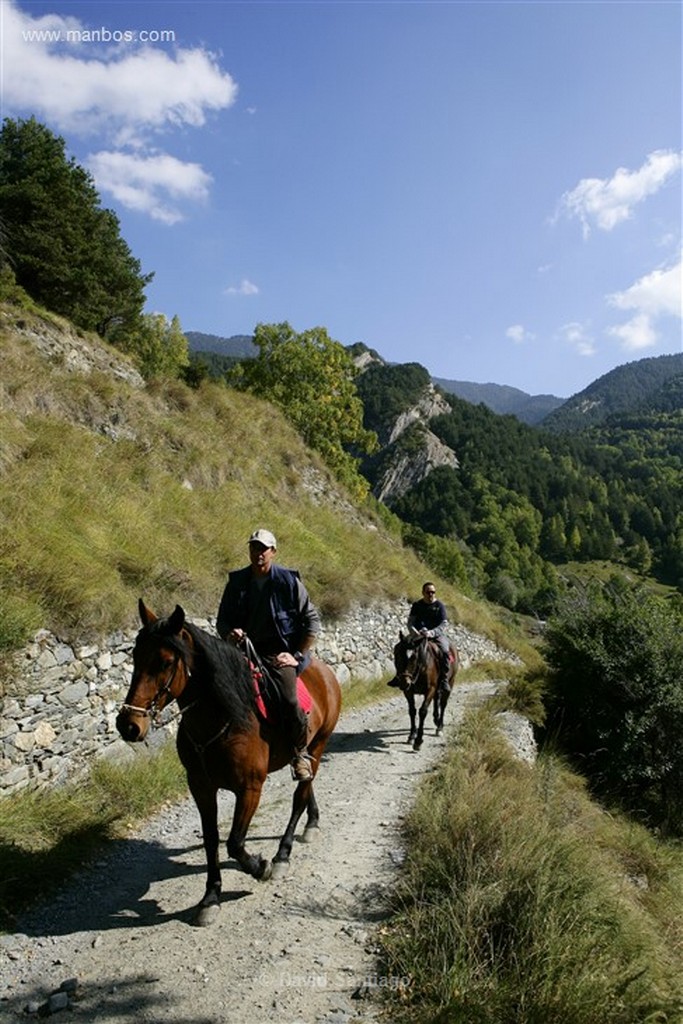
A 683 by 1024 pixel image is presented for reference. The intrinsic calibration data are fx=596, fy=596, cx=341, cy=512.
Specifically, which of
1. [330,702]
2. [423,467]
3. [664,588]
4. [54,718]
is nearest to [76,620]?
[54,718]

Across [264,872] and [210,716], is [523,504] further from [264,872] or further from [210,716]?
[210,716]

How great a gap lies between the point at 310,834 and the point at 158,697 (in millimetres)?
3274

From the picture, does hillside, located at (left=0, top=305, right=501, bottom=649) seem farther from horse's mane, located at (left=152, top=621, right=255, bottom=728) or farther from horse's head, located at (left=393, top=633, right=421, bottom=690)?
horse's head, located at (left=393, top=633, right=421, bottom=690)

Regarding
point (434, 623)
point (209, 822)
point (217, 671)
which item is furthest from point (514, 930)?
point (434, 623)

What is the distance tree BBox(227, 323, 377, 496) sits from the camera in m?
39.2

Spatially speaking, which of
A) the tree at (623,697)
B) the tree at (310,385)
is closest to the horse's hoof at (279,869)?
the tree at (623,697)

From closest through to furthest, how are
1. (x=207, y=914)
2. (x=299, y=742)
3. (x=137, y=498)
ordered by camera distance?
(x=207, y=914) < (x=299, y=742) < (x=137, y=498)

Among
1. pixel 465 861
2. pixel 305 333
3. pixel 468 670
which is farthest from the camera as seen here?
pixel 305 333

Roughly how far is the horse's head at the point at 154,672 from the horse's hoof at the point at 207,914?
166 centimetres

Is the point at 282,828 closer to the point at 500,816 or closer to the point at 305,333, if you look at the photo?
the point at 500,816

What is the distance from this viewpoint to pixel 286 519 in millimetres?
20312

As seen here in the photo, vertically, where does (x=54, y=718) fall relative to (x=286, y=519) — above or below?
below

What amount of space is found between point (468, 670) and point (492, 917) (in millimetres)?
20931

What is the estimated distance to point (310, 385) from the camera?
39.8m
